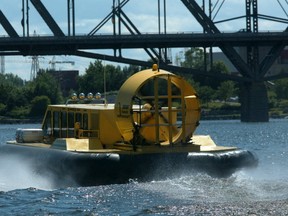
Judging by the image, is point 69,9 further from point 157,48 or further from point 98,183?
point 98,183

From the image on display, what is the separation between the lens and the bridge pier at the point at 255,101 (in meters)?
117

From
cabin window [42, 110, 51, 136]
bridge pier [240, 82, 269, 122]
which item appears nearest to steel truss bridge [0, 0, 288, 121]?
bridge pier [240, 82, 269, 122]

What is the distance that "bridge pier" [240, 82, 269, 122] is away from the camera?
117 metres

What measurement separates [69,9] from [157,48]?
8.81 meters

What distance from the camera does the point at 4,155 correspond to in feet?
118

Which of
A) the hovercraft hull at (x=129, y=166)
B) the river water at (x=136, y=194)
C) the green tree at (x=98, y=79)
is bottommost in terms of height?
the river water at (x=136, y=194)

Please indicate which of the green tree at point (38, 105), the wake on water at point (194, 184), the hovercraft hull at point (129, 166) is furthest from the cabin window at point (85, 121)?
the green tree at point (38, 105)

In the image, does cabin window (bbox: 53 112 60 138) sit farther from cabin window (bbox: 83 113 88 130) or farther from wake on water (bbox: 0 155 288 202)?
cabin window (bbox: 83 113 88 130)

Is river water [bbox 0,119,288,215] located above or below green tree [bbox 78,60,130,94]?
below

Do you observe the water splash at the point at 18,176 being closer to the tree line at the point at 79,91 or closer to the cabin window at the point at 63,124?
the cabin window at the point at 63,124

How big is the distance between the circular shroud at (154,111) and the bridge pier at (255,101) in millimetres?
84320

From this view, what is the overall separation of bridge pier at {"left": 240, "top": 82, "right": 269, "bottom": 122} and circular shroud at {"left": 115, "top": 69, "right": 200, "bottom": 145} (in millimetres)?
84320

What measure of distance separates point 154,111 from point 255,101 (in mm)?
86745

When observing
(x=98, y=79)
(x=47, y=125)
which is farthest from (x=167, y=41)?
(x=47, y=125)
